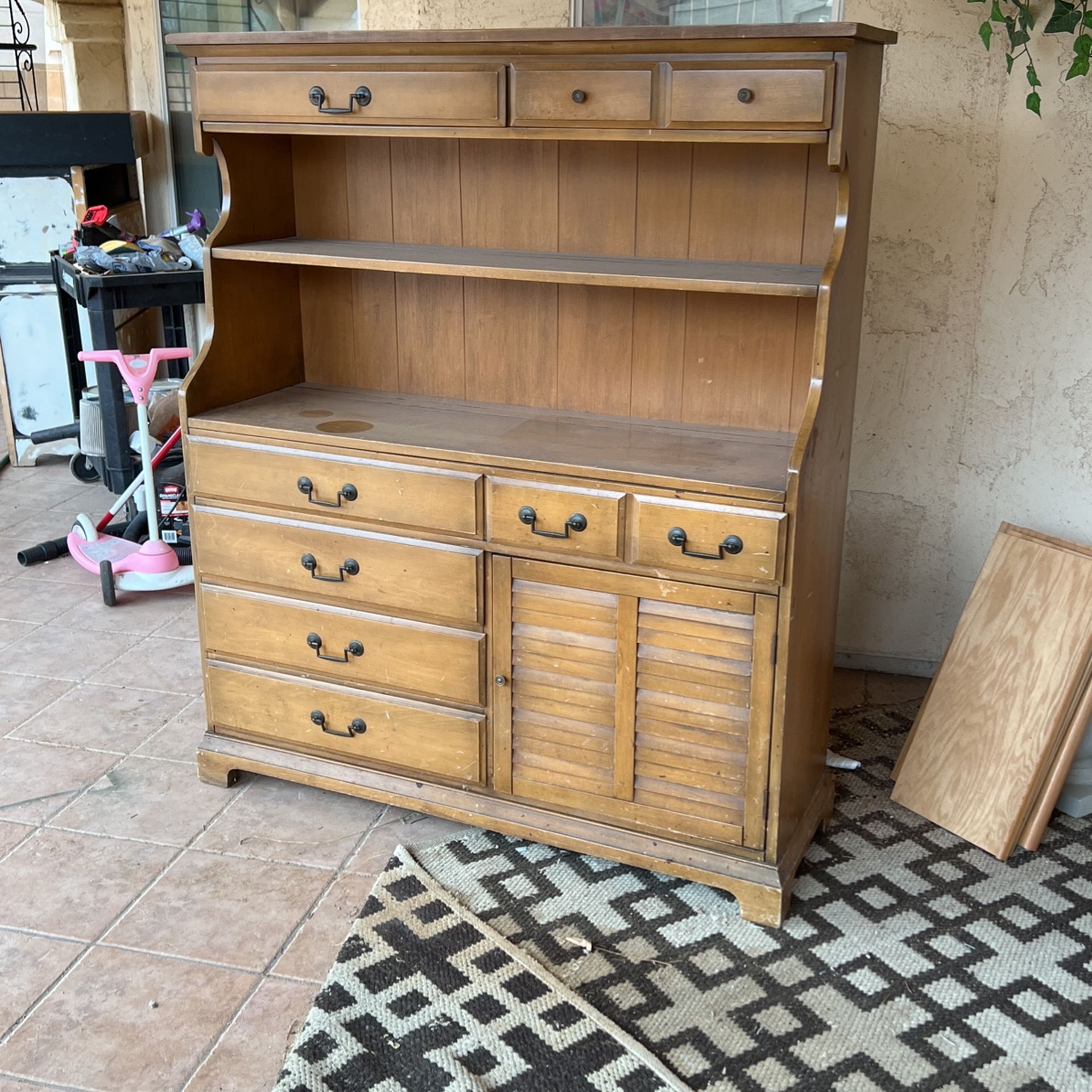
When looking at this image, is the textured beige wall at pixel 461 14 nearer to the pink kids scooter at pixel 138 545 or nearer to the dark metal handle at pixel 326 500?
the pink kids scooter at pixel 138 545

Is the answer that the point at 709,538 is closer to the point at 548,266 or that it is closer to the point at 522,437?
the point at 522,437

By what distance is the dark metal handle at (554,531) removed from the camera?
253 cm

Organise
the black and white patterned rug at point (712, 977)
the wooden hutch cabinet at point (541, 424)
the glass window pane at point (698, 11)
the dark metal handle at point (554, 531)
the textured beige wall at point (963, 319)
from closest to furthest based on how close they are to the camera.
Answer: the black and white patterned rug at point (712, 977) → the wooden hutch cabinet at point (541, 424) → the dark metal handle at point (554, 531) → the textured beige wall at point (963, 319) → the glass window pane at point (698, 11)

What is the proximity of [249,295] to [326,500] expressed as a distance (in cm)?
59

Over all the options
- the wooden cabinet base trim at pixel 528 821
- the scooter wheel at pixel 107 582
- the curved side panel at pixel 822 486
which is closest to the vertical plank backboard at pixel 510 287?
the curved side panel at pixel 822 486

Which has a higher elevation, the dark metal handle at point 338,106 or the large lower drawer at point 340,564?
the dark metal handle at point 338,106

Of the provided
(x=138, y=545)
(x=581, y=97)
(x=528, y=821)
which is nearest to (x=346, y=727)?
(x=528, y=821)

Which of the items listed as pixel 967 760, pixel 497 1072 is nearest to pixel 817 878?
pixel 967 760

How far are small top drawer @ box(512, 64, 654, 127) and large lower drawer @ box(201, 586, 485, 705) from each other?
1.11 m

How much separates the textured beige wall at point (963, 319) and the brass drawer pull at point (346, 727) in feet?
5.13

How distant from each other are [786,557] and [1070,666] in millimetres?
931

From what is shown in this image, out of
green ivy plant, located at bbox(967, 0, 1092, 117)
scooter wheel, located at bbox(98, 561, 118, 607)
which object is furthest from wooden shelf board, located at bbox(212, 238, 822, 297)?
scooter wheel, located at bbox(98, 561, 118, 607)

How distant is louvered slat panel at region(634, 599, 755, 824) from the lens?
2508 mm

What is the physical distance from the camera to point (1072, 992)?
238cm
